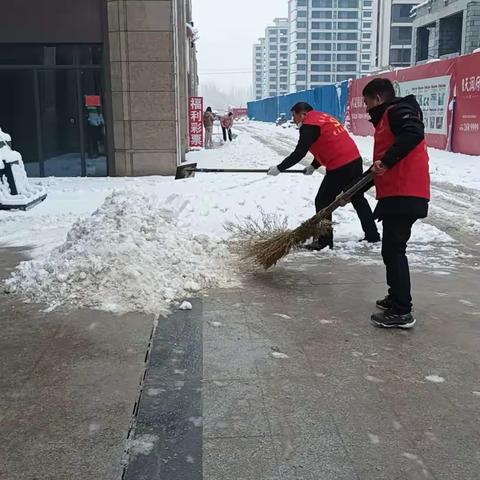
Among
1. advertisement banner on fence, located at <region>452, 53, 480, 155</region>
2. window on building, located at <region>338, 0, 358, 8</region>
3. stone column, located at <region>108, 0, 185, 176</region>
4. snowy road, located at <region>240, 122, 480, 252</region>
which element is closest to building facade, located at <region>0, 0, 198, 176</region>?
stone column, located at <region>108, 0, 185, 176</region>

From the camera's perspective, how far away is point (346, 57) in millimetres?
128000

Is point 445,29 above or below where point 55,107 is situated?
above

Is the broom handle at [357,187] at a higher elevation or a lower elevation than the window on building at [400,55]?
lower

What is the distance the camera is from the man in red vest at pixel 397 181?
4367mm

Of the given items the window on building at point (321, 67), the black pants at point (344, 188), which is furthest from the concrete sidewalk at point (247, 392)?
the window on building at point (321, 67)

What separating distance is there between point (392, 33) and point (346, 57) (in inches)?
2284

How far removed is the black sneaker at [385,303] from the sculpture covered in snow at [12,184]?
6.05m

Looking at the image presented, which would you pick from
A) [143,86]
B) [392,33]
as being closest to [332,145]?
[143,86]

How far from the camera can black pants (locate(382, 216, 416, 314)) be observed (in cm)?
454

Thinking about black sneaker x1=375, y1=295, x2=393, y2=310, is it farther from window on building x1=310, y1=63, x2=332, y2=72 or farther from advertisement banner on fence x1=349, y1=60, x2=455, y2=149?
window on building x1=310, y1=63, x2=332, y2=72

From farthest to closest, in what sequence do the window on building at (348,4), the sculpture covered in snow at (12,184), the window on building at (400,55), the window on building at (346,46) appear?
the window on building at (348,4) < the window on building at (346,46) < the window on building at (400,55) < the sculpture covered in snow at (12,184)

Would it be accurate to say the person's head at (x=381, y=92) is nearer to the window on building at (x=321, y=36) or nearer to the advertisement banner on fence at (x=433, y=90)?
the advertisement banner on fence at (x=433, y=90)

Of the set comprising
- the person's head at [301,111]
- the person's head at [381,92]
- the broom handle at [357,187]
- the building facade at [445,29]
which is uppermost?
the building facade at [445,29]

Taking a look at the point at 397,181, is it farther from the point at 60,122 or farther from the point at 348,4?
the point at 348,4
